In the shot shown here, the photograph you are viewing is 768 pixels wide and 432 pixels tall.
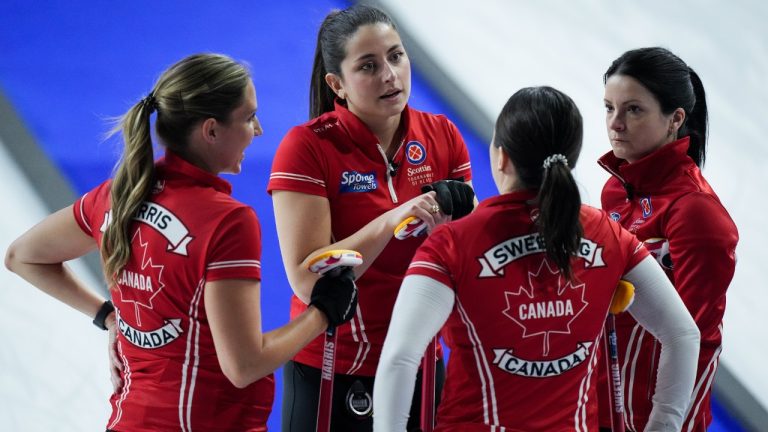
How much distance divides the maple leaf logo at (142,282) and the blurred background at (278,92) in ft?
6.82

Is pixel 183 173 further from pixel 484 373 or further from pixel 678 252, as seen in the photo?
pixel 678 252

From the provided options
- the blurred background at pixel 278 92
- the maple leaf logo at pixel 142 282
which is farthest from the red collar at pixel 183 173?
the blurred background at pixel 278 92

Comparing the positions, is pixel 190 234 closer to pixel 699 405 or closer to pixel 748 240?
pixel 699 405

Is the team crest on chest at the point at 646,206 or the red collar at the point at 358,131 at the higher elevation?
the red collar at the point at 358,131

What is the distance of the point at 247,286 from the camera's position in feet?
5.42

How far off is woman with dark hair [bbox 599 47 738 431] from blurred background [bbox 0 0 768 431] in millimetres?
1993

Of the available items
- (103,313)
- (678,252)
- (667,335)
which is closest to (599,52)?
(678,252)

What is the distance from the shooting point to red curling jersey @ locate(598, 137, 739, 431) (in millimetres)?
2027

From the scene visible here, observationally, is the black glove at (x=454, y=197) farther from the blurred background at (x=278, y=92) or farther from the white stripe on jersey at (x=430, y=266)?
the blurred background at (x=278, y=92)

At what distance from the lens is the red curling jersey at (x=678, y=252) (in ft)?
6.65

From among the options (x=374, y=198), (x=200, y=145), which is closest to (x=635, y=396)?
(x=374, y=198)

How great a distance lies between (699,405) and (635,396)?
0.15 m

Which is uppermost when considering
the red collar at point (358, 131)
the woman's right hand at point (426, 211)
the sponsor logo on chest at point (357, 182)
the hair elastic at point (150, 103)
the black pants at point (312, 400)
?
the red collar at point (358, 131)

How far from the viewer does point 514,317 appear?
161cm
